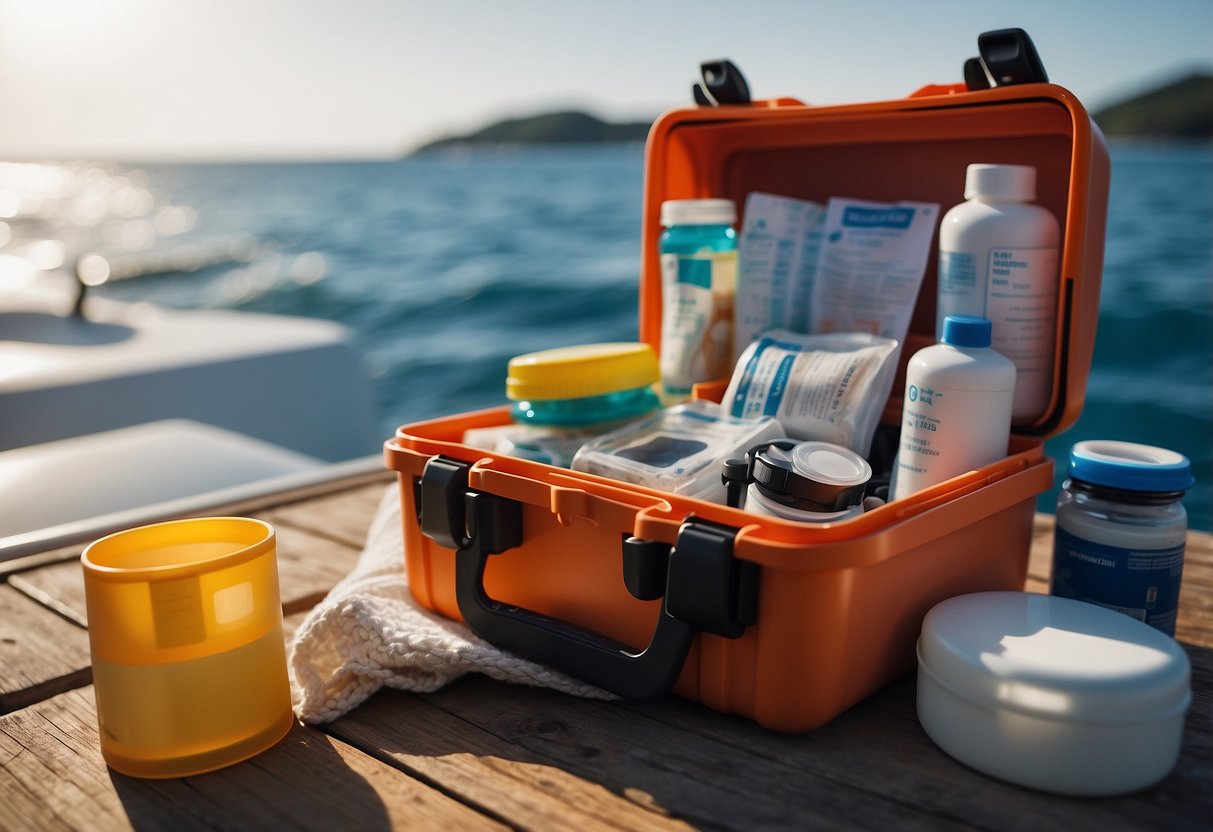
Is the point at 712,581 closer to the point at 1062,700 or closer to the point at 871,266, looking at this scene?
the point at 1062,700

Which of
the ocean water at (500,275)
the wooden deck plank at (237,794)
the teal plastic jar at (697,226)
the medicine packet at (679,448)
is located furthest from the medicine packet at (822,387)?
the ocean water at (500,275)

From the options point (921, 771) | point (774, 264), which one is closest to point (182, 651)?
point (921, 771)

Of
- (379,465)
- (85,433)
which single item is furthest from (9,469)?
(85,433)

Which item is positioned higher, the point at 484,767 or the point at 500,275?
the point at 484,767

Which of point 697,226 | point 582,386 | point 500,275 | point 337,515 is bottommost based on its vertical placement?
point 500,275

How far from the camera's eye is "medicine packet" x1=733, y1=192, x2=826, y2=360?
0.95 metres

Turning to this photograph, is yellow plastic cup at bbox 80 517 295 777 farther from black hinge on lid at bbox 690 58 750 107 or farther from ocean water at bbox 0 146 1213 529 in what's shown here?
ocean water at bbox 0 146 1213 529

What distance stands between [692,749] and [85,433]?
62.2 inches

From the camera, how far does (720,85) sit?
931mm

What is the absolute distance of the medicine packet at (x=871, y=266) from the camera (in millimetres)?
879

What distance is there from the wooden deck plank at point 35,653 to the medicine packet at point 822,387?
1.89 feet

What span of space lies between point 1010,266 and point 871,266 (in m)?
0.17

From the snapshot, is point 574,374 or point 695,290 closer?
point 574,374

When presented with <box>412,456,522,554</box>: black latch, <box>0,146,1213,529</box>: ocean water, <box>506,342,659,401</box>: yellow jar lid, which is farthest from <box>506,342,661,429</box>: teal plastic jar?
<box>0,146,1213,529</box>: ocean water
